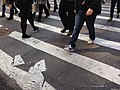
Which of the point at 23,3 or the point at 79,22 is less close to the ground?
the point at 23,3

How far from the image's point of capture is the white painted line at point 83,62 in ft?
16.7

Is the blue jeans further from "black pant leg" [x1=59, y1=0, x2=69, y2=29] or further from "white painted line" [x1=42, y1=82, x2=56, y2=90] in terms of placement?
"white painted line" [x1=42, y1=82, x2=56, y2=90]

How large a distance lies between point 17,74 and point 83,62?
1379mm

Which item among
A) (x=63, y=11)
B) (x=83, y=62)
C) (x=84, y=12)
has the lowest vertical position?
(x=83, y=62)

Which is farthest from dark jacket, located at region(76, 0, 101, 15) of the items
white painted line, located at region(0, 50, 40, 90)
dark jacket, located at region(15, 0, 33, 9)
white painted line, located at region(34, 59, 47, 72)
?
white painted line, located at region(0, 50, 40, 90)

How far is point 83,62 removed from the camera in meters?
5.76

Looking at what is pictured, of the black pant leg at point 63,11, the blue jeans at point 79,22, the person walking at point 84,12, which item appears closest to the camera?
the person walking at point 84,12

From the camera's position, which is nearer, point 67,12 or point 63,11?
point 63,11

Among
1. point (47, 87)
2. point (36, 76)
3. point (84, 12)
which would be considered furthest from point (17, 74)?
point (84, 12)

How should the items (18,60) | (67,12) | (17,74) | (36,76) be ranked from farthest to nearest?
(67,12), (18,60), (17,74), (36,76)

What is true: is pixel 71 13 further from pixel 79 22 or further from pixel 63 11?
pixel 79 22

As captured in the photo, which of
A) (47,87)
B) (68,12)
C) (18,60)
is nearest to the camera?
(47,87)

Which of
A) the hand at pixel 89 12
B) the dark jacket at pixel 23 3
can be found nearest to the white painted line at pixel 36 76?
the hand at pixel 89 12

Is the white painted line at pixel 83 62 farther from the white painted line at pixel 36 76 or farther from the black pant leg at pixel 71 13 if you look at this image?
the black pant leg at pixel 71 13
